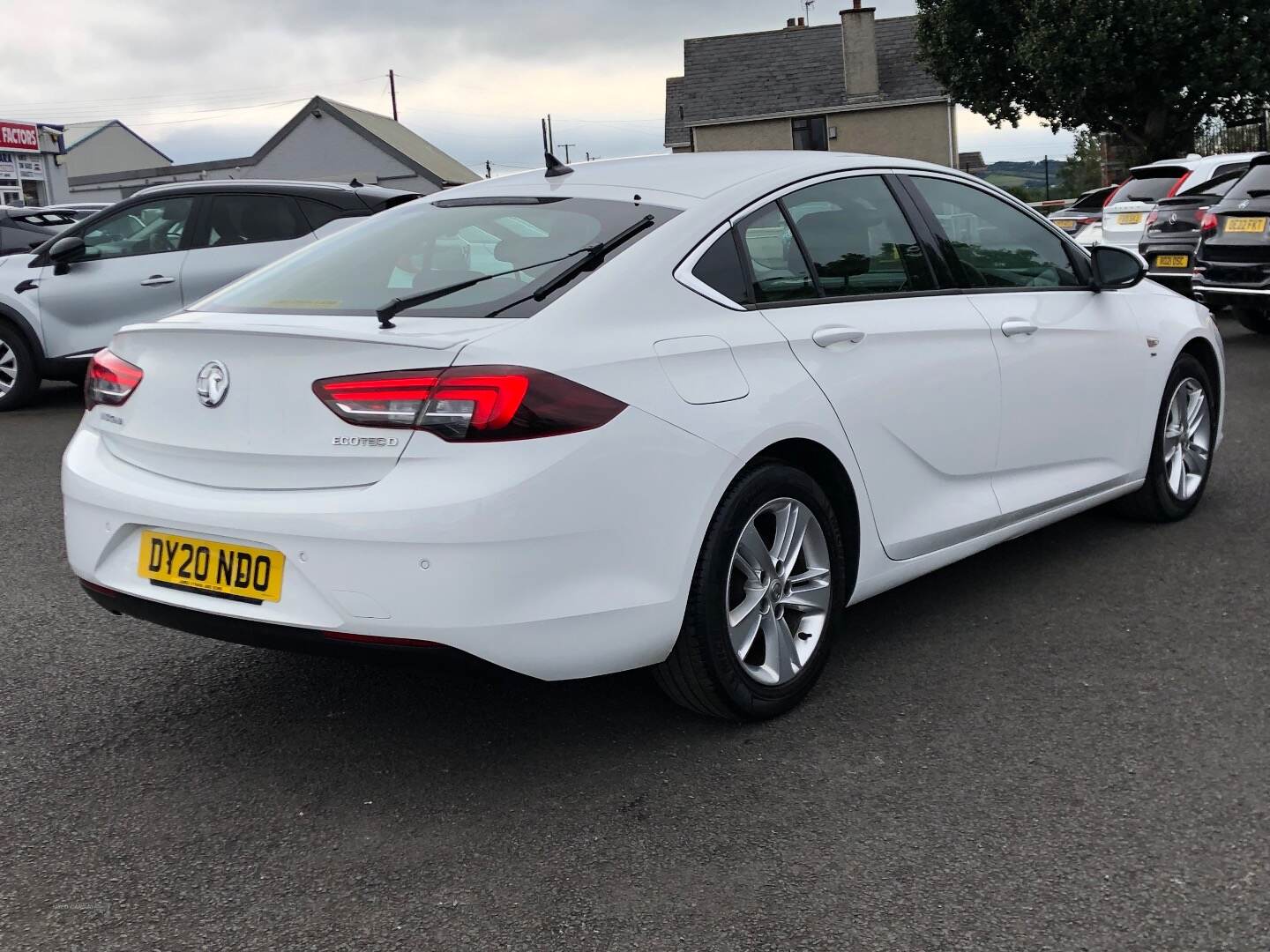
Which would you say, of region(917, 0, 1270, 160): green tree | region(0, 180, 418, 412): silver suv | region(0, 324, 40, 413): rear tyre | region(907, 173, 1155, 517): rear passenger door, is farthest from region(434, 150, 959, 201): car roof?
region(917, 0, 1270, 160): green tree

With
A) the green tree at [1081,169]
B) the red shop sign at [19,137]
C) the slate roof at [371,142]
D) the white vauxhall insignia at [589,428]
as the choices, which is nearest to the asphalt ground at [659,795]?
the white vauxhall insignia at [589,428]

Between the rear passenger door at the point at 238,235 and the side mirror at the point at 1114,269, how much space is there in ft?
23.0

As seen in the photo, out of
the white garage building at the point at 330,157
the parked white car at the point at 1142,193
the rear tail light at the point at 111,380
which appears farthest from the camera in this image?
the white garage building at the point at 330,157

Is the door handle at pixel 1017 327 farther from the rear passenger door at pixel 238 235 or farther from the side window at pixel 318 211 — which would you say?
the side window at pixel 318 211

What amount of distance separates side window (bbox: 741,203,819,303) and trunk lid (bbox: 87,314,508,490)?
0.92m

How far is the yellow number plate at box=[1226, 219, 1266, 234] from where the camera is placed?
11.6m

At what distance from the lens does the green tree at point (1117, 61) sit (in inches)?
1150

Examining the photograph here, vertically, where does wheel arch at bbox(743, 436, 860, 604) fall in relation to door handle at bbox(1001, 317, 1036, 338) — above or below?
below

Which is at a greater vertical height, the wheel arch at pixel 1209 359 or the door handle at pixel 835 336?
the door handle at pixel 835 336

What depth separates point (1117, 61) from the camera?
29938 millimetres

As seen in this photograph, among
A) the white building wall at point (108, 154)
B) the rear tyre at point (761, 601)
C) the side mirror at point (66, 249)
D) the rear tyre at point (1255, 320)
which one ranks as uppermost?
the white building wall at point (108, 154)

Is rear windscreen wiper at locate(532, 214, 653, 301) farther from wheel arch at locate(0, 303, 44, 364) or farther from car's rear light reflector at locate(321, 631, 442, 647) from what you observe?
wheel arch at locate(0, 303, 44, 364)

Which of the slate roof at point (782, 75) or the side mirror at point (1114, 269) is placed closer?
the side mirror at point (1114, 269)

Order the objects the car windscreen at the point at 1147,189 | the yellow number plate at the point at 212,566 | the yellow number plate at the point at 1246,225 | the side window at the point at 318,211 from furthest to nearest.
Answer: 1. the car windscreen at the point at 1147,189
2. the yellow number plate at the point at 1246,225
3. the side window at the point at 318,211
4. the yellow number plate at the point at 212,566
